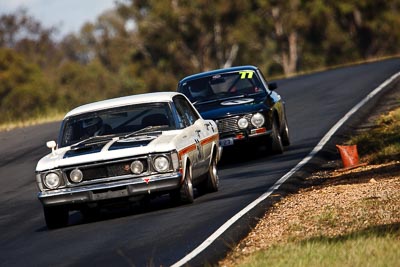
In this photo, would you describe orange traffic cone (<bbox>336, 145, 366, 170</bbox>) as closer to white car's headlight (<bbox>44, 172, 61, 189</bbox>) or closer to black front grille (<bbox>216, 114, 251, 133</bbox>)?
black front grille (<bbox>216, 114, 251, 133</bbox>)

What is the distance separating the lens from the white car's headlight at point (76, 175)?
40.6ft

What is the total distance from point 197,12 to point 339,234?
62906 mm

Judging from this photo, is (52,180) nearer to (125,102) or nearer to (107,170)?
(107,170)

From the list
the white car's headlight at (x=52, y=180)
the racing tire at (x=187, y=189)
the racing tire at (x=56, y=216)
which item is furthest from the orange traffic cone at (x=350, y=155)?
the white car's headlight at (x=52, y=180)

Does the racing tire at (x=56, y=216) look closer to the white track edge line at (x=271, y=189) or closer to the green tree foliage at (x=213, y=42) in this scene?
the white track edge line at (x=271, y=189)

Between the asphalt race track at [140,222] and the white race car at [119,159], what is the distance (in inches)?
12.9

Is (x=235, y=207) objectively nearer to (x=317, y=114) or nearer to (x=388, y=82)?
(x=317, y=114)

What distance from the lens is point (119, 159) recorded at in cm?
1235

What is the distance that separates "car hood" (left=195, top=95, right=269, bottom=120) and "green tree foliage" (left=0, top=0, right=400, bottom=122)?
48212 mm

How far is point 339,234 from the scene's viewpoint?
378 inches

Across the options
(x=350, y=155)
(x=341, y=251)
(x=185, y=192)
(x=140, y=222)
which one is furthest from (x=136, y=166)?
(x=350, y=155)

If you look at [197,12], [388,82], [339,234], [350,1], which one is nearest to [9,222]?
[339,234]

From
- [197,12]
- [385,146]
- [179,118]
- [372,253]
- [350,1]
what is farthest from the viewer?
[350,1]

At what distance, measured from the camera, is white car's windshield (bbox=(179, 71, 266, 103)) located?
62.1 feet
